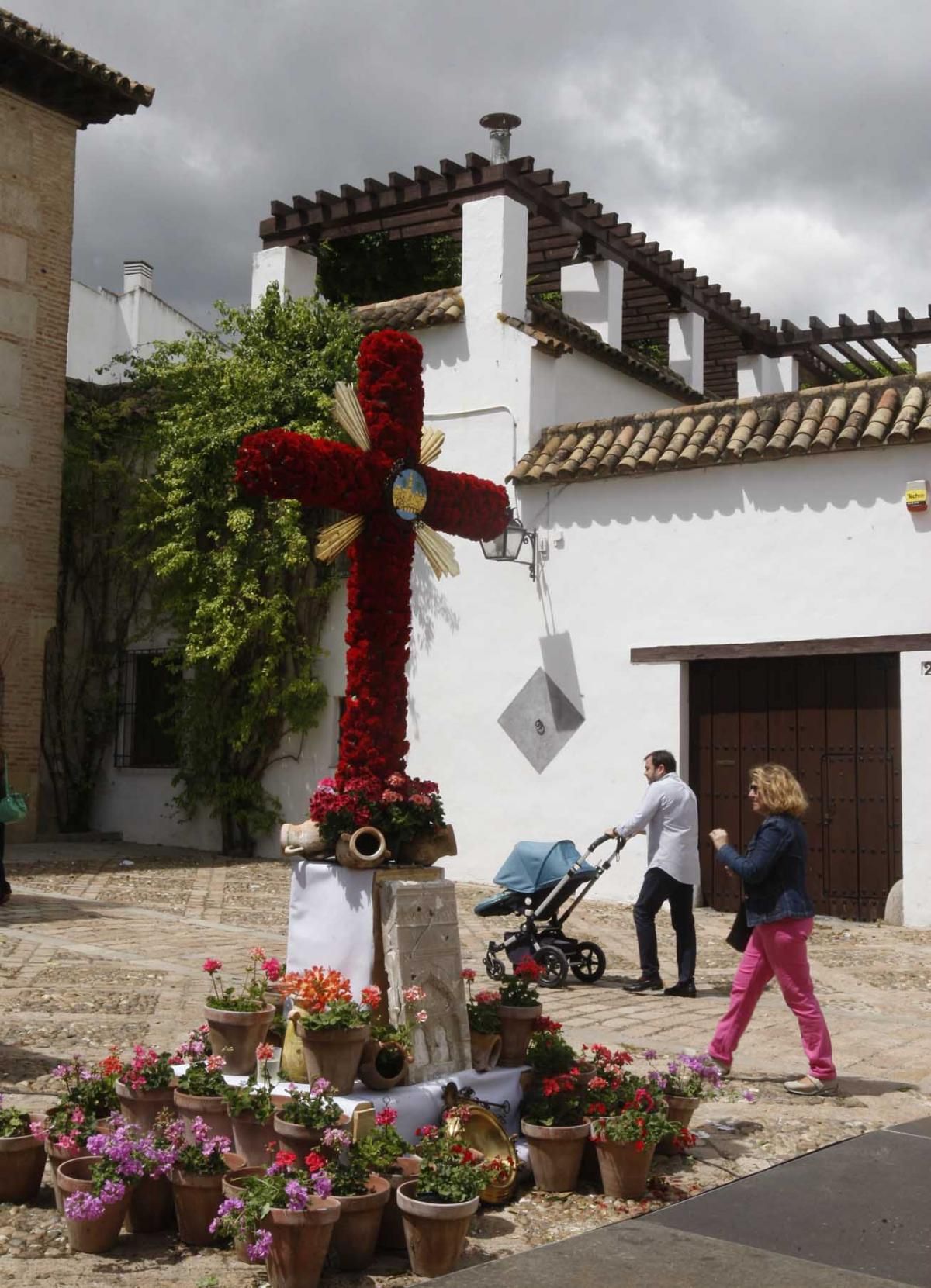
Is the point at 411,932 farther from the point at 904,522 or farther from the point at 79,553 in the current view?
the point at 79,553

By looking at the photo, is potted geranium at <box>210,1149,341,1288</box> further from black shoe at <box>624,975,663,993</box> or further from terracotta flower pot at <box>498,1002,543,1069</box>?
black shoe at <box>624,975,663,993</box>

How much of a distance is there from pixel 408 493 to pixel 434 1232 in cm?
304

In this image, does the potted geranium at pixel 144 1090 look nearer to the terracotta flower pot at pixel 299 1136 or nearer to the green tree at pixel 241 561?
the terracotta flower pot at pixel 299 1136

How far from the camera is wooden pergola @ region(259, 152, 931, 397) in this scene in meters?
16.8

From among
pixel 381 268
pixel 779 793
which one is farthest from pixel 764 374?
pixel 779 793

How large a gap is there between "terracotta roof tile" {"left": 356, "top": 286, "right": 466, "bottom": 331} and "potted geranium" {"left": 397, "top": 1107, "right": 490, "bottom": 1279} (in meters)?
12.8

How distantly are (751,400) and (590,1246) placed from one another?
35.9 ft

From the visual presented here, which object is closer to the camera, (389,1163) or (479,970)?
(389,1163)

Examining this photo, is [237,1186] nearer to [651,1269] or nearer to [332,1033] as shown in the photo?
[332,1033]

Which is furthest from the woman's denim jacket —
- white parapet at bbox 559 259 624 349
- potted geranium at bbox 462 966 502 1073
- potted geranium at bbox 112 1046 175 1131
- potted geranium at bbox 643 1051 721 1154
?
white parapet at bbox 559 259 624 349

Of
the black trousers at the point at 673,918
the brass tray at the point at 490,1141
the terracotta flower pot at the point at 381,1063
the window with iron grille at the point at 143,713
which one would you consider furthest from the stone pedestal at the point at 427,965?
the window with iron grille at the point at 143,713

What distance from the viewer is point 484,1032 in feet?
18.1

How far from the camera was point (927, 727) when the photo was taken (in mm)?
12359

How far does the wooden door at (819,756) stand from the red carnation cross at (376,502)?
25.0 ft
